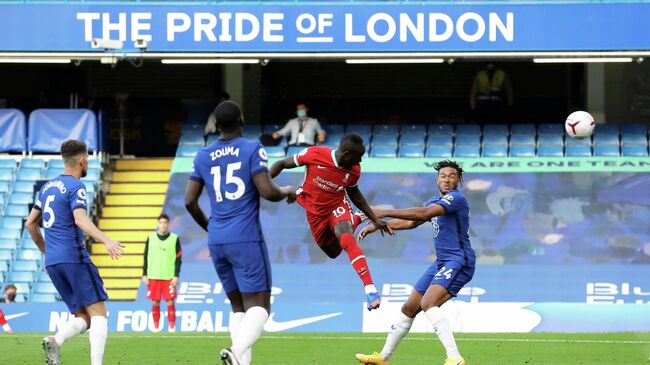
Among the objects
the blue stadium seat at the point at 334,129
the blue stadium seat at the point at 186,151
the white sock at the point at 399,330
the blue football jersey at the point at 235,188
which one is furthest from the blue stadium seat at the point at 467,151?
the blue football jersey at the point at 235,188

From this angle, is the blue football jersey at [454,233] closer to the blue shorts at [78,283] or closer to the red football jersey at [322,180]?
the red football jersey at [322,180]

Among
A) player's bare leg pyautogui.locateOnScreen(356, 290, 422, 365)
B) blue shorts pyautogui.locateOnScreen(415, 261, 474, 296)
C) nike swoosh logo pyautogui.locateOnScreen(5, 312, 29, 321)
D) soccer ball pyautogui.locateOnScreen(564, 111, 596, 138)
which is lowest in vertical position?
nike swoosh logo pyautogui.locateOnScreen(5, 312, 29, 321)

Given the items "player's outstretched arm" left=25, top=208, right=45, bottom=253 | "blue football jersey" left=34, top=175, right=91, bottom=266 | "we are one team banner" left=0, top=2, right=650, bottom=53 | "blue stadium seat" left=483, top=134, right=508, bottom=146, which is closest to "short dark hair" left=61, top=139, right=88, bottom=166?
"blue football jersey" left=34, top=175, right=91, bottom=266

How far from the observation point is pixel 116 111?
2955 cm

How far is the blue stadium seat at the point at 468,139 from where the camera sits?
88.2 feet

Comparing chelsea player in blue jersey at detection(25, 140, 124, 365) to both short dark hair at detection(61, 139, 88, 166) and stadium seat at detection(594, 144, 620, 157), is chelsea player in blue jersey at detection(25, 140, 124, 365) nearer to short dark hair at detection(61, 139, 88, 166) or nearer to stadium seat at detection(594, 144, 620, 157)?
short dark hair at detection(61, 139, 88, 166)

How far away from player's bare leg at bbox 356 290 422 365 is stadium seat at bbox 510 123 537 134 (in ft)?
49.4

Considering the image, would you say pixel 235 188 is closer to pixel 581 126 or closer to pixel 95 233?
pixel 95 233

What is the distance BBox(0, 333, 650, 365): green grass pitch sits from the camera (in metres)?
13.9

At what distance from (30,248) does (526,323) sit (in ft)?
30.8

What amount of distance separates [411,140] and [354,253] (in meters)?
→ 13.4

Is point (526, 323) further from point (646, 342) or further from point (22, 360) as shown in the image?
point (22, 360)

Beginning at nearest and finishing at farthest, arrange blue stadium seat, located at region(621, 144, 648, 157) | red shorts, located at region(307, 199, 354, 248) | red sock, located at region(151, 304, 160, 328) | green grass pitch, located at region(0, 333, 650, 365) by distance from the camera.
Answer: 1. green grass pitch, located at region(0, 333, 650, 365)
2. red shorts, located at region(307, 199, 354, 248)
3. red sock, located at region(151, 304, 160, 328)
4. blue stadium seat, located at region(621, 144, 648, 157)

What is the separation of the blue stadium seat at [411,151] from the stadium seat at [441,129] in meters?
0.55
